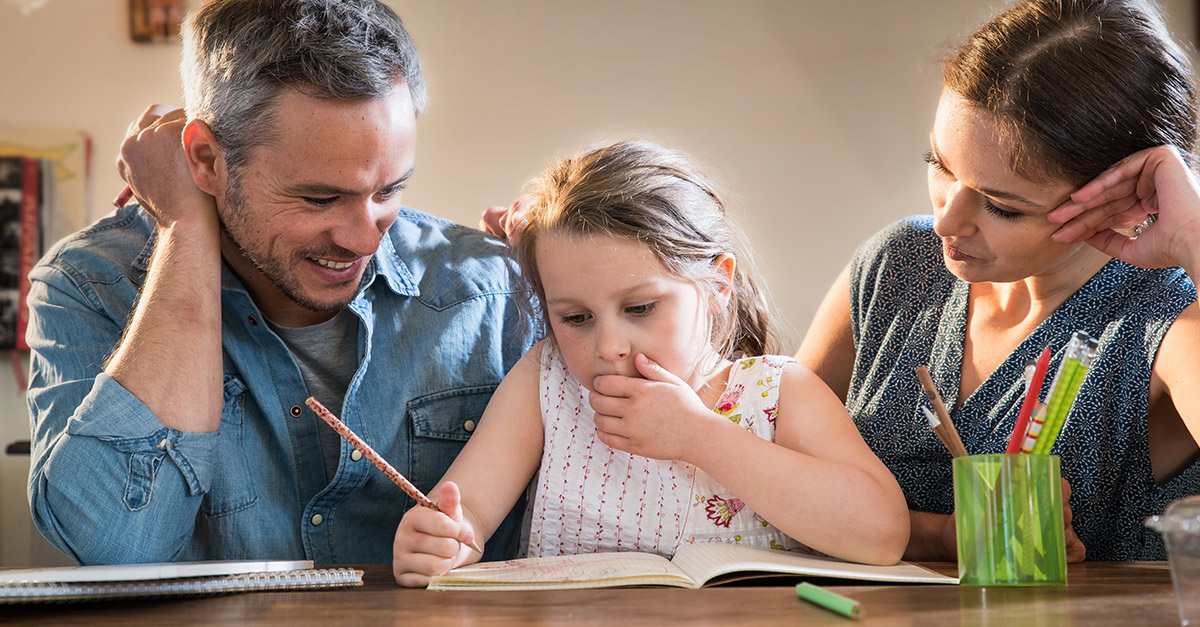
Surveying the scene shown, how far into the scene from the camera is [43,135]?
3252mm

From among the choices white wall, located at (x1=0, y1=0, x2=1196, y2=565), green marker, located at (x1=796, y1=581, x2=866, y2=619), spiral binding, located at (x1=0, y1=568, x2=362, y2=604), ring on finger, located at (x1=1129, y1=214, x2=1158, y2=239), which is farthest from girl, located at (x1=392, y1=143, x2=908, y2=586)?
white wall, located at (x1=0, y1=0, x2=1196, y2=565)

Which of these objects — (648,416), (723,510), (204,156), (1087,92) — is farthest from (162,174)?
(1087,92)

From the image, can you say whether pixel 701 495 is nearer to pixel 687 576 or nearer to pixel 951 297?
pixel 687 576

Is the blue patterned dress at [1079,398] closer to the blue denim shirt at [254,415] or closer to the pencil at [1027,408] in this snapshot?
the pencil at [1027,408]

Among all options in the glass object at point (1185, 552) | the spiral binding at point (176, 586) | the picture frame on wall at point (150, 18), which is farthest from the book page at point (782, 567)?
the picture frame on wall at point (150, 18)

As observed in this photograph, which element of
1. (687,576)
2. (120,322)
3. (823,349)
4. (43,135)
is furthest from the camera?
(43,135)

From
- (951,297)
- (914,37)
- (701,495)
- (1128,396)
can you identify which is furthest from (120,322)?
(914,37)

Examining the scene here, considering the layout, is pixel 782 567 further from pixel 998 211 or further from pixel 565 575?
pixel 998 211

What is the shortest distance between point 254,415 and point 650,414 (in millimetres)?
595

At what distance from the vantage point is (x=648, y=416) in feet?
3.51

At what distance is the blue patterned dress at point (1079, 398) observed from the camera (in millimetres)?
1209

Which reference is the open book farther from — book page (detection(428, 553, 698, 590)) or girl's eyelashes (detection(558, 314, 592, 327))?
girl's eyelashes (detection(558, 314, 592, 327))

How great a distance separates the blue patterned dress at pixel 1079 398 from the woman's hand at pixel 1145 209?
0.26ft

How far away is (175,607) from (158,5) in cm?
304
